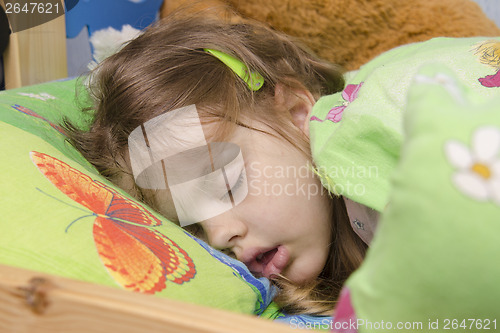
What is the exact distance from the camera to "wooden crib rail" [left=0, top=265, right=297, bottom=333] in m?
0.31

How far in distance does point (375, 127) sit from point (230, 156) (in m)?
0.23

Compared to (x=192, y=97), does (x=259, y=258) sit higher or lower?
lower

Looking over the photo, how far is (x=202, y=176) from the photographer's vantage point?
0.77m

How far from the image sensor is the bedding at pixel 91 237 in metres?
0.49

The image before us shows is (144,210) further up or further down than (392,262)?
further down

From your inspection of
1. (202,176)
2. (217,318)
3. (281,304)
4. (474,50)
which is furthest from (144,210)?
(474,50)

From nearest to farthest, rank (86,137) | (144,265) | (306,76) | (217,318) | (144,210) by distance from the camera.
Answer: (217,318)
(144,265)
(144,210)
(86,137)
(306,76)

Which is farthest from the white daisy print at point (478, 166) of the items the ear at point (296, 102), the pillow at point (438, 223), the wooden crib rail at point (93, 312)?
the ear at point (296, 102)

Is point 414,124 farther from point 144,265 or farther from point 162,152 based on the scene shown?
point 162,152

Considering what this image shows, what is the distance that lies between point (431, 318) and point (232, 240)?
17.1 inches

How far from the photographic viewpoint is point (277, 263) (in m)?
0.79

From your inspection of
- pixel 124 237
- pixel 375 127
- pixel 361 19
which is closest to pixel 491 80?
pixel 375 127

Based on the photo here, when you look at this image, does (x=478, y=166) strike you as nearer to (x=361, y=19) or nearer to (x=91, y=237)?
(x=91, y=237)

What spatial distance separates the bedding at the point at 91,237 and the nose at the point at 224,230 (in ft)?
0.14
